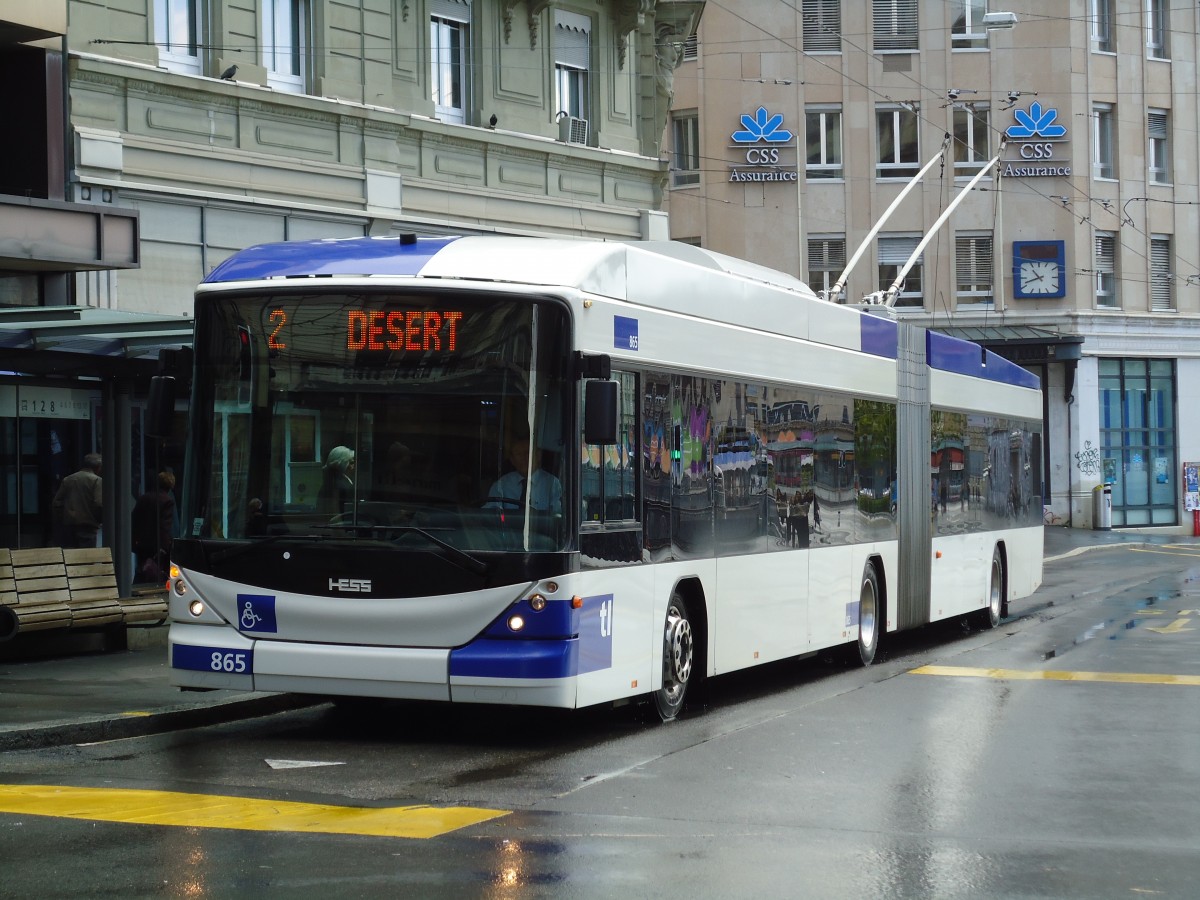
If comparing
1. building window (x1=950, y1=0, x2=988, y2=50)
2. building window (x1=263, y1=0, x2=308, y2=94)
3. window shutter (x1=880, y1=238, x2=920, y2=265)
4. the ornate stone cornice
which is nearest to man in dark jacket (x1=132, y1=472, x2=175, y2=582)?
building window (x1=263, y1=0, x2=308, y2=94)

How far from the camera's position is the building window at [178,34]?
2098 centimetres

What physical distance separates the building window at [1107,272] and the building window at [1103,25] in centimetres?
527

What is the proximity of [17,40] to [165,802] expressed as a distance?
12456mm

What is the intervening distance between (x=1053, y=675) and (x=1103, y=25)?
3967 cm

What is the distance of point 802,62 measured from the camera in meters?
49.5

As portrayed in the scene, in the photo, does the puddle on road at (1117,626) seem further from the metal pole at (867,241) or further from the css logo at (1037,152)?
the css logo at (1037,152)

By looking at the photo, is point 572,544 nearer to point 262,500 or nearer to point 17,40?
point 262,500

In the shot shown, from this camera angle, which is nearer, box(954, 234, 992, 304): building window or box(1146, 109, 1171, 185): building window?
box(954, 234, 992, 304): building window

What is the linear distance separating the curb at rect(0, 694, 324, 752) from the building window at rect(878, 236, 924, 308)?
3810cm

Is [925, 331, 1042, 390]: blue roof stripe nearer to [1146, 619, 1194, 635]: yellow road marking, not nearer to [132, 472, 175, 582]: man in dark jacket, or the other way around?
[1146, 619, 1194, 635]: yellow road marking

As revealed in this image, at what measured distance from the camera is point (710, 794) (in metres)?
8.77

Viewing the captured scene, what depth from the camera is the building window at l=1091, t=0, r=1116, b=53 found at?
50594 mm

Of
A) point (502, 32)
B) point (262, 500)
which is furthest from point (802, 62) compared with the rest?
point (262, 500)

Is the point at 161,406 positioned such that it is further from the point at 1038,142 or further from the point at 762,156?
the point at 1038,142
